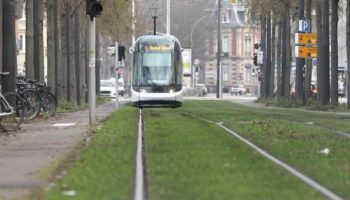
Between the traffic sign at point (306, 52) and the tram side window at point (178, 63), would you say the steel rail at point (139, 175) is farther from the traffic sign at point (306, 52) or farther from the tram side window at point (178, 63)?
the traffic sign at point (306, 52)

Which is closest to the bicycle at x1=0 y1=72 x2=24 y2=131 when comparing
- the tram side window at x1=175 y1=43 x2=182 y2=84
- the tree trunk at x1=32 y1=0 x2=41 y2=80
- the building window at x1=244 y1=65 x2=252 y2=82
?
the tree trunk at x1=32 y1=0 x2=41 y2=80

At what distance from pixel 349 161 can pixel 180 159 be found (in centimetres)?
255

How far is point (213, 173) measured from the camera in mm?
9836

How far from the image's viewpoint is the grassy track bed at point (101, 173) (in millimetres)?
8336

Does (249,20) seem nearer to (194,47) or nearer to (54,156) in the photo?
(54,156)

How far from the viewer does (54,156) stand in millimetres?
12359

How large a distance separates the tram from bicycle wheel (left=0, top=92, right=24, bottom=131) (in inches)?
579

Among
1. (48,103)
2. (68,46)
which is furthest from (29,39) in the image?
(68,46)

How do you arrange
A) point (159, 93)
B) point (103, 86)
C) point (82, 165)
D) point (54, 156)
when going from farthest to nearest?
point (103, 86), point (159, 93), point (54, 156), point (82, 165)

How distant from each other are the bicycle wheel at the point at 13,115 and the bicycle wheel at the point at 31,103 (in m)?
1.80

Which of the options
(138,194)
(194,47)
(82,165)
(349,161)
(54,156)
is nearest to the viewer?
(138,194)

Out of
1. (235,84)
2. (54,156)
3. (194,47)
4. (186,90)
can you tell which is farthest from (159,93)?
(235,84)

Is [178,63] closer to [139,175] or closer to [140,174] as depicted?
[140,174]

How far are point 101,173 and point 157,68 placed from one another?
24314 mm
